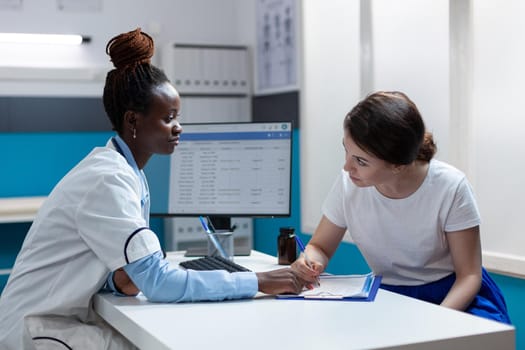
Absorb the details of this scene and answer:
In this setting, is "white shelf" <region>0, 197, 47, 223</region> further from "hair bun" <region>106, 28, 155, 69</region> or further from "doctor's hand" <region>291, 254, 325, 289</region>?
"doctor's hand" <region>291, 254, 325, 289</region>

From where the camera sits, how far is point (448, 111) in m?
2.63

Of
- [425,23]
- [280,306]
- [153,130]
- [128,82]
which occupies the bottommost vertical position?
[280,306]

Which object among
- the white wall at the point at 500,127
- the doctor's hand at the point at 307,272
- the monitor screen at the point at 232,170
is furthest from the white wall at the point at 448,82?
the doctor's hand at the point at 307,272

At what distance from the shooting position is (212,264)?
1961 millimetres

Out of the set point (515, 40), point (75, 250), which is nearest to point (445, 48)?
point (515, 40)

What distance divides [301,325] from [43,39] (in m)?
3.17

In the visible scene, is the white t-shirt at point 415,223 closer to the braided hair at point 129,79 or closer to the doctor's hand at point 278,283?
the doctor's hand at point 278,283

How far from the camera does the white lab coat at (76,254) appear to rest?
1.53 meters

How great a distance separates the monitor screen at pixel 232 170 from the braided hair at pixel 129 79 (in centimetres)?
62

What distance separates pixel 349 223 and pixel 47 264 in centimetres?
83

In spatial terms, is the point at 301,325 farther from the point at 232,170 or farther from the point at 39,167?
the point at 39,167

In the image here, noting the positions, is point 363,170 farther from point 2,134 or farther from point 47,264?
point 2,134

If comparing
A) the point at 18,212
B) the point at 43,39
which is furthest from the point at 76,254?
the point at 43,39

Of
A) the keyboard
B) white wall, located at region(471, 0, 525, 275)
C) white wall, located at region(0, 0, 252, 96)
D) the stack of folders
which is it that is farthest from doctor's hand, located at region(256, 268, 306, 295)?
white wall, located at region(0, 0, 252, 96)
